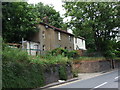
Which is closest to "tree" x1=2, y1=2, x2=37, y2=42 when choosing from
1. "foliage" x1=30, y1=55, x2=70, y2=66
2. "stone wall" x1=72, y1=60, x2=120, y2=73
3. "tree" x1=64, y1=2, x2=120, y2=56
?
"tree" x1=64, y1=2, x2=120, y2=56

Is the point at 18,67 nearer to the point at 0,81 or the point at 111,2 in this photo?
the point at 0,81

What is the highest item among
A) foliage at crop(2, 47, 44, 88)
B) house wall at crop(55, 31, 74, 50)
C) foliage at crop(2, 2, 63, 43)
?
foliage at crop(2, 2, 63, 43)

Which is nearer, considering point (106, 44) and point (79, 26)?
point (79, 26)

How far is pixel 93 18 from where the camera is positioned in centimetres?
3152

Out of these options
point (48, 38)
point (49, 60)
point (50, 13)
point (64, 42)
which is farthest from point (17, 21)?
point (50, 13)

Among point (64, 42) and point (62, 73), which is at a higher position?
point (64, 42)

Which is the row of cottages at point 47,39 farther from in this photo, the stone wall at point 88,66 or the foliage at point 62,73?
the foliage at point 62,73

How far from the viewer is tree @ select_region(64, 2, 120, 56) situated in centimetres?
3025

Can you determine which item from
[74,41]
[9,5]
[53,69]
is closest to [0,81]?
[53,69]

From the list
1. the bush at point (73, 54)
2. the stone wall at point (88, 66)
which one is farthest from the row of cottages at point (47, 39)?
the stone wall at point (88, 66)

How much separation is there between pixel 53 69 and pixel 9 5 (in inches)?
579

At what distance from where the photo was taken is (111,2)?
30.4 meters

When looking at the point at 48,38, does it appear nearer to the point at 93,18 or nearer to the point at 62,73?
the point at 93,18

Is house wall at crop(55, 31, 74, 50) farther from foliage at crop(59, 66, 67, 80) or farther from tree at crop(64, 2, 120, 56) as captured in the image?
foliage at crop(59, 66, 67, 80)
